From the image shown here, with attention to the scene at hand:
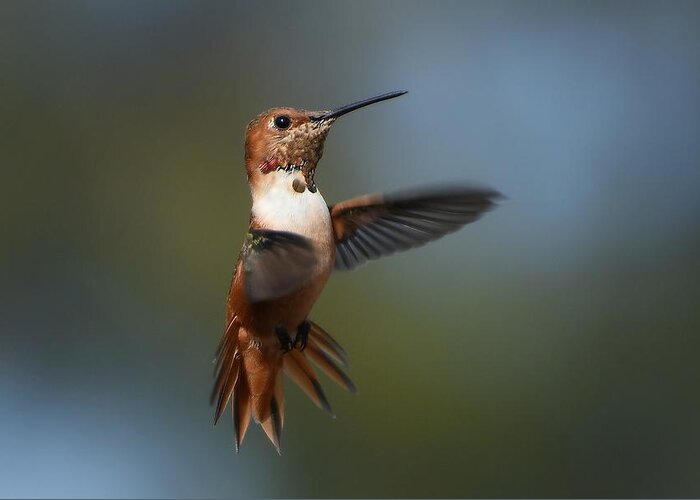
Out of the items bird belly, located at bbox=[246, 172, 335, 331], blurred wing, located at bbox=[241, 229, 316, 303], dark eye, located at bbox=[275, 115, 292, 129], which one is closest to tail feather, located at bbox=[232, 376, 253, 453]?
bird belly, located at bbox=[246, 172, 335, 331]

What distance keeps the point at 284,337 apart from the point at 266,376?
0.11 m

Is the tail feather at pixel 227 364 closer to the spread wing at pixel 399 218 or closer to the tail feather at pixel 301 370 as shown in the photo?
the tail feather at pixel 301 370

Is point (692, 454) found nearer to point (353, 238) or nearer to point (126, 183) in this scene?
point (126, 183)

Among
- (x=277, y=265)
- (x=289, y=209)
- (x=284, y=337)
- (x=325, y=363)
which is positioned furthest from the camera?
(x=325, y=363)

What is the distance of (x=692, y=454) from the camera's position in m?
4.94

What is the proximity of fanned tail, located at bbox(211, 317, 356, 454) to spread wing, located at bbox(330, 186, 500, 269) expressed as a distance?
20 cm

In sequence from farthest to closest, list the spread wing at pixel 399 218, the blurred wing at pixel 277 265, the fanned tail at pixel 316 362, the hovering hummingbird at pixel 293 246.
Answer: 1. the fanned tail at pixel 316 362
2. the spread wing at pixel 399 218
3. the hovering hummingbird at pixel 293 246
4. the blurred wing at pixel 277 265

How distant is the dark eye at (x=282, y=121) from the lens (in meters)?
1.72

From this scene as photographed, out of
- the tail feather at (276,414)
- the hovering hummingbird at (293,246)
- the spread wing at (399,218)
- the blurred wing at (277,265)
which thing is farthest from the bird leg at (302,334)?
the blurred wing at (277,265)

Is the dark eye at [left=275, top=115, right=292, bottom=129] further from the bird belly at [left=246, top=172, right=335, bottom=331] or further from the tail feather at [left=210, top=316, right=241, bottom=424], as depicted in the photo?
the tail feather at [left=210, top=316, right=241, bottom=424]

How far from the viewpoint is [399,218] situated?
2.05m

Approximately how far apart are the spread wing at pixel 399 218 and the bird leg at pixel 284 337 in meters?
0.24

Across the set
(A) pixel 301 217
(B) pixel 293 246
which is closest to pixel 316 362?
(A) pixel 301 217

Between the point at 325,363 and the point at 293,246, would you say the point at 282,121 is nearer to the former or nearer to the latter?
the point at 293,246
